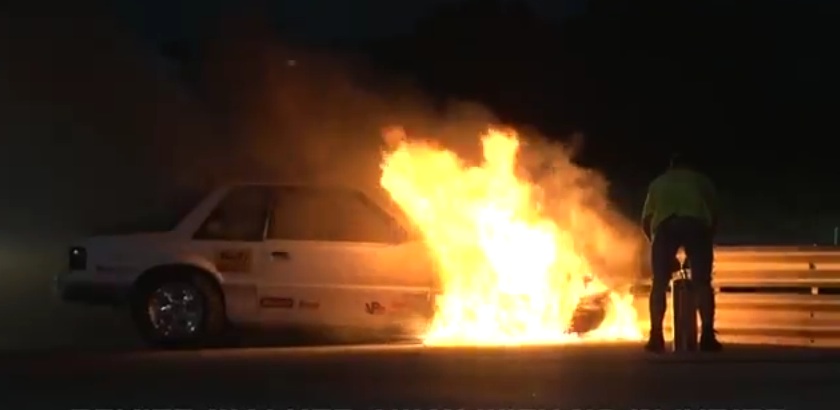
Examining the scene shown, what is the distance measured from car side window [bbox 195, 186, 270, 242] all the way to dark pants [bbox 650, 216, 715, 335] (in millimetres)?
3926

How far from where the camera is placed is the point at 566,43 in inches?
1845

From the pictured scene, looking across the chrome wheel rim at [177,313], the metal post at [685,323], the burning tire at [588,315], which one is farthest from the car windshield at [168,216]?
the metal post at [685,323]

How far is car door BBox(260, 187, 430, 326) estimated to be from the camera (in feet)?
56.5

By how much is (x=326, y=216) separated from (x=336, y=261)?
597mm

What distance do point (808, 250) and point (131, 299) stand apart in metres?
6.78

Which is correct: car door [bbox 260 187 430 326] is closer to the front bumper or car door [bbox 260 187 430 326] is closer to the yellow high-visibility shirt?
the front bumper

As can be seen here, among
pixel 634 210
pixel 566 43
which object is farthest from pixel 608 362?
pixel 566 43

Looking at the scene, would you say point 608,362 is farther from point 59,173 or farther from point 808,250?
point 59,173

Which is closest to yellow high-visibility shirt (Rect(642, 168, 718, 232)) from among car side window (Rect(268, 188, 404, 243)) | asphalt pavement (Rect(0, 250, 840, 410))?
asphalt pavement (Rect(0, 250, 840, 410))

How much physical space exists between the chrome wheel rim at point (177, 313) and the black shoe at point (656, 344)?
429 cm

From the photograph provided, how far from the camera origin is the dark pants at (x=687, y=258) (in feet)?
53.9

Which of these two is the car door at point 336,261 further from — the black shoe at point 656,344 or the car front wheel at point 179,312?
the black shoe at point 656,344

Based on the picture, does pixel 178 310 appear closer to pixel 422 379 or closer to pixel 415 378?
pixel 415 378

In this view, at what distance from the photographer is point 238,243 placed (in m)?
17.5
